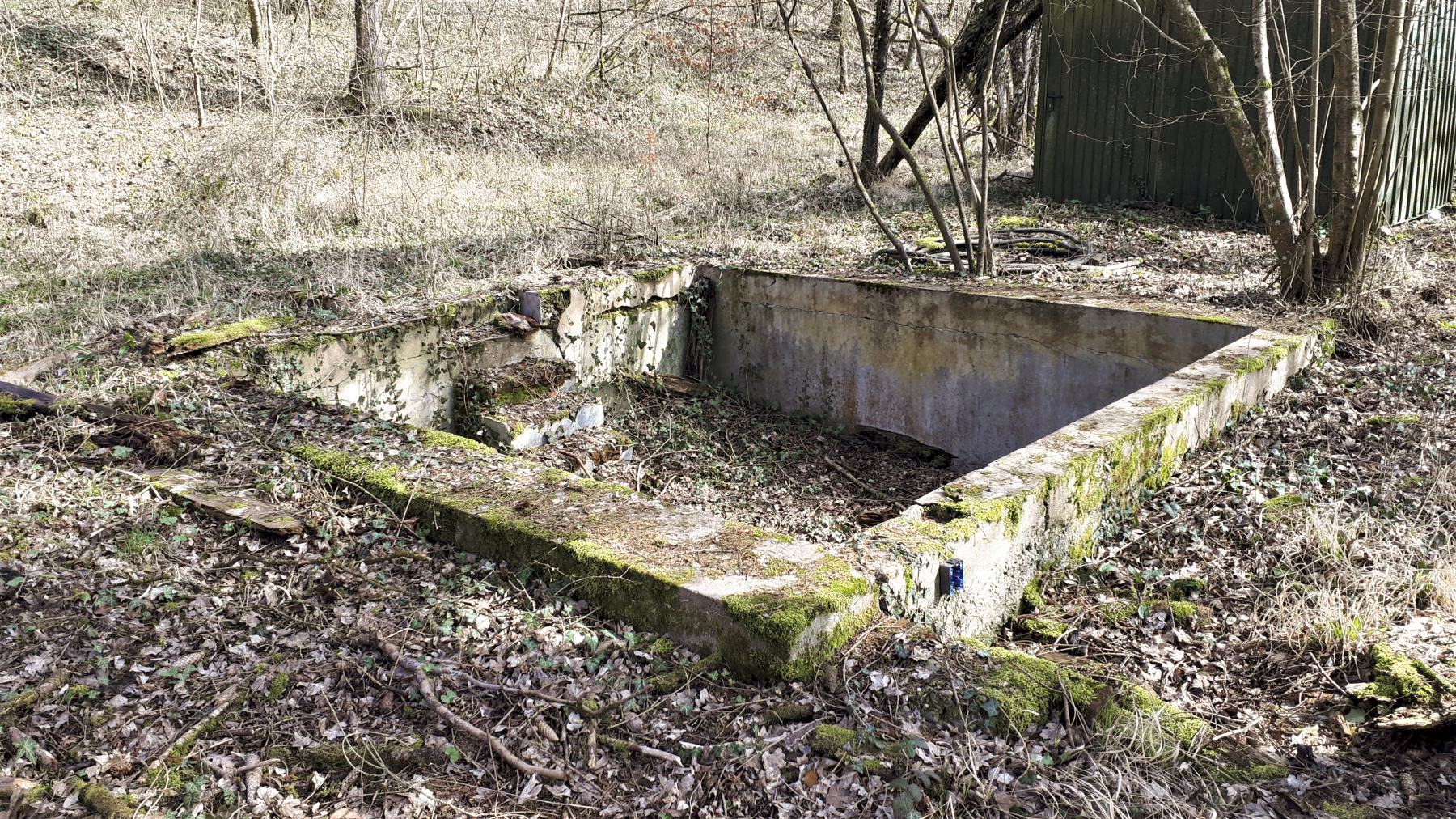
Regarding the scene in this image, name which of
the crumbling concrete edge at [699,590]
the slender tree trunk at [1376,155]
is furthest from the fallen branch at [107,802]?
the slender tree trunk at [1376,155]

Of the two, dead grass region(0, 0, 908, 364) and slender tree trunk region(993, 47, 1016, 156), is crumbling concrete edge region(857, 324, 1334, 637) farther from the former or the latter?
slender tree trunk region(993, 47, 1016, 156)

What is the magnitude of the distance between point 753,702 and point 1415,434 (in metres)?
4.13

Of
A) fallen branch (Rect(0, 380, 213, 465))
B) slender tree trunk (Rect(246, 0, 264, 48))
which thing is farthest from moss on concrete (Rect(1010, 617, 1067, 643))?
slender tree trunk (Rect(246, 0, 264, 48))

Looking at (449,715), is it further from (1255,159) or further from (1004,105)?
(1004,105)

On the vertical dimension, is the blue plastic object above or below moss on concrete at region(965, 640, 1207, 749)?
above

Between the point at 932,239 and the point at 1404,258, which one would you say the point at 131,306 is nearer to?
the point at 932,239

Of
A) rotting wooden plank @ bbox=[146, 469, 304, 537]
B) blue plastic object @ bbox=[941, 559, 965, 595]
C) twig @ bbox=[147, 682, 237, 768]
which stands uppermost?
rotting wooden plank @ bbox=[146, 469, 304, 537]

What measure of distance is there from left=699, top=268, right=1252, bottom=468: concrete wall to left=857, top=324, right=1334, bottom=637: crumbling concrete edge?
0.85 meters

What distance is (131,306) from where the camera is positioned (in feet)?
21.6

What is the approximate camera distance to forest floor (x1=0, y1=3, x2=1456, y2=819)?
2.52 metres

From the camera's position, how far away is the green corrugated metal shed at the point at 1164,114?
10.1 meters

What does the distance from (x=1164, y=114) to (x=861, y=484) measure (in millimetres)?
6695

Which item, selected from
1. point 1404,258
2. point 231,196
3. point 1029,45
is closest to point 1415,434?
point 1404,258

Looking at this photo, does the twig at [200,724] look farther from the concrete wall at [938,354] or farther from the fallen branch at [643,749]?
the concrete wall at [938,354]
